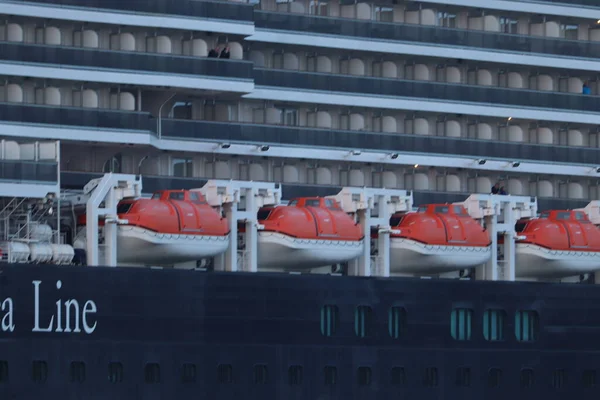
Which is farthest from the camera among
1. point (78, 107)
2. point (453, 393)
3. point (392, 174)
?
point (392, 174)

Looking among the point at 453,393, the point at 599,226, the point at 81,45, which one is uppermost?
the point at 81,45

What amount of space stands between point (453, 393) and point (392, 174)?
8342mm

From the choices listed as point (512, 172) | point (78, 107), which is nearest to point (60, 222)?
point (78, 107)

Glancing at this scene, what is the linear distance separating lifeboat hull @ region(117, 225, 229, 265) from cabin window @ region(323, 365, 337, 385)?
15.5ft

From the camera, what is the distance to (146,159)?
58406 millimetres

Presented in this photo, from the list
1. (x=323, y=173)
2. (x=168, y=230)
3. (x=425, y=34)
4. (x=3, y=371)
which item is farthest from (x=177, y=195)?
(x=425, y=34)

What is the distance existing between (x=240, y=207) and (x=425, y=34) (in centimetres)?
1005

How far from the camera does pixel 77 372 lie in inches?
2040

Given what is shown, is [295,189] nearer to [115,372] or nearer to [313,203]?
[313,203]

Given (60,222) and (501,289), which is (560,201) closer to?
(501,289)

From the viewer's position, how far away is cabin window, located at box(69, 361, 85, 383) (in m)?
51.7

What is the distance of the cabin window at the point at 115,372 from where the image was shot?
5231cm

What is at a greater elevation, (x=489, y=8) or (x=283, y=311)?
(x=489, y=8)

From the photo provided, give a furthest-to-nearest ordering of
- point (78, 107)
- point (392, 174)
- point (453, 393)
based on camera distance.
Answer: point (392, 174)
point (453, 393)
point (78, 107)
